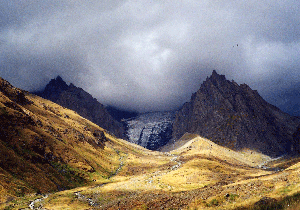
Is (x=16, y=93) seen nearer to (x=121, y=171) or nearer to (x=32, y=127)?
(x=32, y=127)

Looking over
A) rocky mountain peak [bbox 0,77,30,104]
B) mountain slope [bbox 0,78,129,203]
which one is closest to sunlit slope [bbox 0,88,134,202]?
mountain slope [bbox 0,78,129,203]

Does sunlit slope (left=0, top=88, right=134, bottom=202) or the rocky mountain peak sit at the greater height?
the rocky mountain peak

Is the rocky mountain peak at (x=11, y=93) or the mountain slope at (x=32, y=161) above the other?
the rocky mountain peak at (x=11, y=93)

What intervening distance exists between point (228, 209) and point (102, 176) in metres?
69.3

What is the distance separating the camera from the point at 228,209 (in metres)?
18.5

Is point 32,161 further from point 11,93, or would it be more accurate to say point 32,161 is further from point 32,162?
point 11,93

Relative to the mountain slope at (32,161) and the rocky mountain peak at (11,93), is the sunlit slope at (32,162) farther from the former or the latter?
the rocky mountain peak at (11,93)

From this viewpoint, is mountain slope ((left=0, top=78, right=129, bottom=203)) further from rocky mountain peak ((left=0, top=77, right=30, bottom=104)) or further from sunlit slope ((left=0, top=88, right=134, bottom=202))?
rocky mountain peak ((left=0, top=77, right=30, bottom=104))

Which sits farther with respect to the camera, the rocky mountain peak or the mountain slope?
the rocky mountain peak

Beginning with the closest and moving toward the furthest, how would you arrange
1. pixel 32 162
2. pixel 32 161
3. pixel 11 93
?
pixel 32 162 < pixel 32 161 < pixel 11 93

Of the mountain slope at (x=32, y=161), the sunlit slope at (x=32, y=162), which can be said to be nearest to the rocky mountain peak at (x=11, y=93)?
the sunlit slope at (x=32, y=162)

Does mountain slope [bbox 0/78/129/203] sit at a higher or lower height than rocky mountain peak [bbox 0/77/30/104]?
lower

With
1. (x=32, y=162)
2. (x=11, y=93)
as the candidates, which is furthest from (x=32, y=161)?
(x=11, y=93)

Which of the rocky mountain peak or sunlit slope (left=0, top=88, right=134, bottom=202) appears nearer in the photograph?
sunlit slope (left=0, top=88, right=134, bottom=202)
